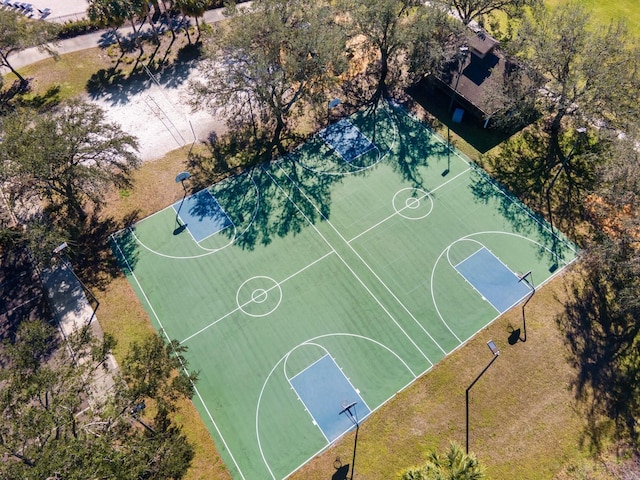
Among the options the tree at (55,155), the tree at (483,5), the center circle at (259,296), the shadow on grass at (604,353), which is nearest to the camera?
the shadow on grass at (604,353)

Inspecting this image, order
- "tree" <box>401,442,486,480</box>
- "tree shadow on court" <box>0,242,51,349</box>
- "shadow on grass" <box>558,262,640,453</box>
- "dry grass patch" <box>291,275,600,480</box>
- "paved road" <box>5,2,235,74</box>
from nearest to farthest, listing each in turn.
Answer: "tree" <box>401,442,486,480</box>, "dry grass patch" <box>291,275,600,480</box>, "shadow on grass" <box>558,262,640,453</box>, "tree shadow on court" <box>0,242,51,349</box>, "paved road" <box>5,2,235,74</box>

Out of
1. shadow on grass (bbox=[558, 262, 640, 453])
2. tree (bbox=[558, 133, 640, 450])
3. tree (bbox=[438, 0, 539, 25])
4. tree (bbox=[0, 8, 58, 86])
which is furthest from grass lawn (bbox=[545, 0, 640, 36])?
tree (bbox=[0, 8, 58, 86])

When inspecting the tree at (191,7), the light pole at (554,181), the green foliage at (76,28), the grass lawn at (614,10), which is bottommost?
the light pole at (554,181)

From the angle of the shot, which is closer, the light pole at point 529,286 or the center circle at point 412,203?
the light pole at point 529,286

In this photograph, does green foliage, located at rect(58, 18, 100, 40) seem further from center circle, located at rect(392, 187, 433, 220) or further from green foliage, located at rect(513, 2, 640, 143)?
green foliage, located at rect(513, 2, 640, 143)

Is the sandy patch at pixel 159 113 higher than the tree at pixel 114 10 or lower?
lower

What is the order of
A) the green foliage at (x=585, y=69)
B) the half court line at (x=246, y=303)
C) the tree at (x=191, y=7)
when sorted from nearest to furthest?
the half court line at (x=246, y=303) < the green foliage at (x=585, y=69) < the tree at (x=191, y=7)

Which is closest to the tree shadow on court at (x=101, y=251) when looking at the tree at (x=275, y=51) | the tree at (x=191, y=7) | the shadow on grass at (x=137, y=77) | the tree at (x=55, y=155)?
the tree at (x=55, y=155)

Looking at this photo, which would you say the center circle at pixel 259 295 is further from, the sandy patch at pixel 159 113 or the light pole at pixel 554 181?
the light pole at pixel 554 181
